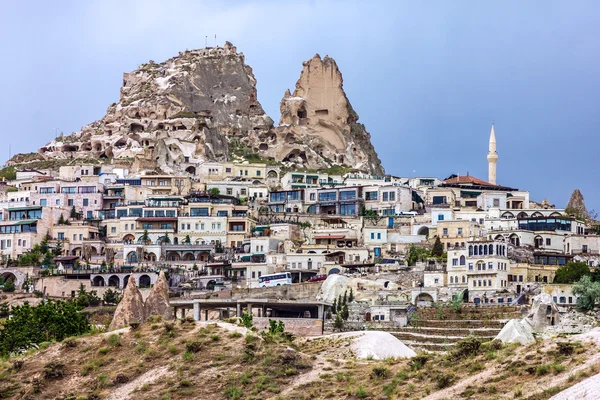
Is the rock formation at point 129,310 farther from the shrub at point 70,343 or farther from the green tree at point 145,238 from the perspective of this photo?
the green tree at point 145,238

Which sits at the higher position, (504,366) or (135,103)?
(135,103)

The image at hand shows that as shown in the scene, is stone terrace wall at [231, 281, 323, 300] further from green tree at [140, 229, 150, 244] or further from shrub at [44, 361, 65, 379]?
shrub at [44, 361, 65, 379]

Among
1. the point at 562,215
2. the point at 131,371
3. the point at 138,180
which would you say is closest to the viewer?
the point at 131,371

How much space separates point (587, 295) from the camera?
77.1 meters

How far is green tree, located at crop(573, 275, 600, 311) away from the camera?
76.8 m

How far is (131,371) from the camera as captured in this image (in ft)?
148

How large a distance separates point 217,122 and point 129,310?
275ft

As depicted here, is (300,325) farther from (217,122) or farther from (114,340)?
(217,122)

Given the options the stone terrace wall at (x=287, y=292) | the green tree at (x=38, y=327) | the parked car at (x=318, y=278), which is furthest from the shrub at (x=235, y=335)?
the parked car at (x=318, y=278)

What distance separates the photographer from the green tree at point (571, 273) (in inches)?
3275

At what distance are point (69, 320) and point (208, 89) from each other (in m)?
80.3

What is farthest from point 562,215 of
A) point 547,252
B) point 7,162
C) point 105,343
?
point 7,162

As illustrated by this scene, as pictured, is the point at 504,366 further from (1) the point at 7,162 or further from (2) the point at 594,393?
(1) the point at 7,162

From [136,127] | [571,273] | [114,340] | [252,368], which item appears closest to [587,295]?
[571,273]
